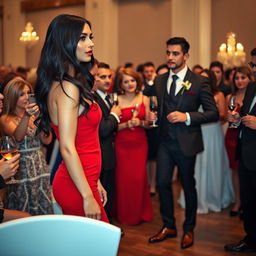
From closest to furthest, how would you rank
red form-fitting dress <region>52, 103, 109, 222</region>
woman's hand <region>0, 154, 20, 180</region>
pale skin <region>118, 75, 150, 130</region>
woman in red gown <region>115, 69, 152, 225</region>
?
red form-fitting dress <region>52, 103, 109, 222</region>
woman's hand <region>0, 154, 20, 180</region>
pale skin <region>118, 75, 150, 130</region>
woman in red gown <region>115, 69, 152, 225</region>

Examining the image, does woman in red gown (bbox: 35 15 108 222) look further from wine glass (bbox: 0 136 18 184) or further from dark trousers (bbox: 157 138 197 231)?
dark trousers (bbox: 157 138 197 231)

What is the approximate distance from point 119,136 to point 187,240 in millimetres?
1285

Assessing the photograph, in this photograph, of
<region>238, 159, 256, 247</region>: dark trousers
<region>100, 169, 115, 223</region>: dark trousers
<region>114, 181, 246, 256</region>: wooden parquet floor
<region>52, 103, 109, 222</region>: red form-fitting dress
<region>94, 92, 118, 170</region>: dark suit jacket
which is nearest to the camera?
<region>52, 103, 109, 222</region>: red form-fitting dress

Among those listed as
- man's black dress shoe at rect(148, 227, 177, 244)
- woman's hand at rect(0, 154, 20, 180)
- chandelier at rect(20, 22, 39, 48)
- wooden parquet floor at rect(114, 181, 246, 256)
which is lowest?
wooden parquet floor at rect(114, 181, 246, 256)

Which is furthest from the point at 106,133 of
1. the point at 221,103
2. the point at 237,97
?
the point at 221,103

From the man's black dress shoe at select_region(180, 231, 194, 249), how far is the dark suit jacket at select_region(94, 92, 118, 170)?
0.91m

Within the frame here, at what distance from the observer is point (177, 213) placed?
4621 millimetres

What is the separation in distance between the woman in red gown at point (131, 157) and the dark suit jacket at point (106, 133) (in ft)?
1.60

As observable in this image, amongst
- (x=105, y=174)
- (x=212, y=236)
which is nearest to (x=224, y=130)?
(x=212, y=236)

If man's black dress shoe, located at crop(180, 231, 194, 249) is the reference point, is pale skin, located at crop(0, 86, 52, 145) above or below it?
above

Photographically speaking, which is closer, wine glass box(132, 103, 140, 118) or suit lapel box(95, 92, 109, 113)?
suit lapel box(95, 92, 109, 113)

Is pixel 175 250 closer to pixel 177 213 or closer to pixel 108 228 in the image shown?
pixel 177 213

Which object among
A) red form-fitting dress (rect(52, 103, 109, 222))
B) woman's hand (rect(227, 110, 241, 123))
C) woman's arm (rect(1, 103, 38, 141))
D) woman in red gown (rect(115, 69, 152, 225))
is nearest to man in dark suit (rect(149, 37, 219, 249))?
woman's hand (rect(227, 110, 241, 123))

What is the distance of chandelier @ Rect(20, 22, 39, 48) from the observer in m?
3.99
